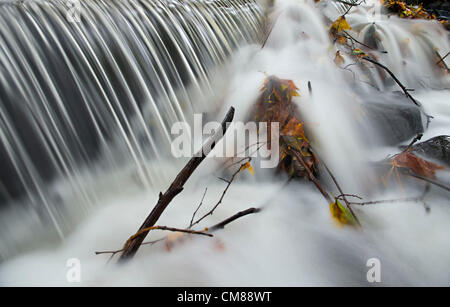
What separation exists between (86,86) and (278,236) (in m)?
1.40

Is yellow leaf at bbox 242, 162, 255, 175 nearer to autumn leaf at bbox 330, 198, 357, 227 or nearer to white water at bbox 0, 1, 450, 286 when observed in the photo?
white water at bbox 0, 1, 450, 286

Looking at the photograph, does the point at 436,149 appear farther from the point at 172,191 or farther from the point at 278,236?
the point at 172,191

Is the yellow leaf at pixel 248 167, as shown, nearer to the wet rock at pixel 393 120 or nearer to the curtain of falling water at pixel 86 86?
the curtain of falling water at pixel 86 86

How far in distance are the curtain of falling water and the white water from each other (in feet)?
0.71

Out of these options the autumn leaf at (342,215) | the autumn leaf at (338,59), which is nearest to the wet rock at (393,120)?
the autumn leaf at (338,59)

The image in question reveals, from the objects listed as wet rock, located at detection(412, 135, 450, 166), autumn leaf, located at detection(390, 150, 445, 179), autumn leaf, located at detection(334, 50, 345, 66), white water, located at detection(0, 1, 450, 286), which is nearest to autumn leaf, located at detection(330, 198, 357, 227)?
white water, located at detection(0, 1, 450, 286)

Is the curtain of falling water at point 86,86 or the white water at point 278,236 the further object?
the curtain of falling water at point 86,86

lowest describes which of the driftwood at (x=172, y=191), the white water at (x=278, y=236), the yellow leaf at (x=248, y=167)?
the white water at (x=278, y=236)

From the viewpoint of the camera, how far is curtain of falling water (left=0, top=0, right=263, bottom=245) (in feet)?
4.95

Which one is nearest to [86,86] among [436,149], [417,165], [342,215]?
[342,215]

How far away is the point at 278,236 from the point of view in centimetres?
142

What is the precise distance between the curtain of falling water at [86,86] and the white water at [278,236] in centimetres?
22

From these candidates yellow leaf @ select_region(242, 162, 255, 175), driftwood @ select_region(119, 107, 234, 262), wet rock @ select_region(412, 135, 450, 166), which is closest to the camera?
driftwood @ select_region(119, 107, 234, 262)

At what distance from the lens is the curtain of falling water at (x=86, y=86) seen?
4.95ft
